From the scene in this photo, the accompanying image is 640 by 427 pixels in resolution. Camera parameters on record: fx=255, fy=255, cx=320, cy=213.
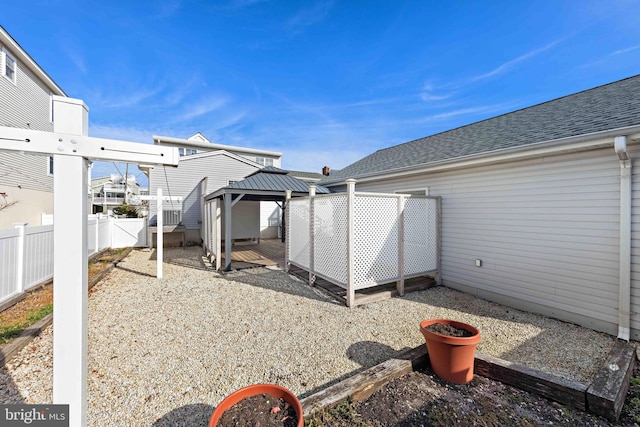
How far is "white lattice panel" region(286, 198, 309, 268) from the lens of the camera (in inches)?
258

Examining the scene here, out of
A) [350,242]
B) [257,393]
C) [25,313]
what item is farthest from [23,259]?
[350,242]

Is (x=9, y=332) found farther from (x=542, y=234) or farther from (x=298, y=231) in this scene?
(x=542, y=234)

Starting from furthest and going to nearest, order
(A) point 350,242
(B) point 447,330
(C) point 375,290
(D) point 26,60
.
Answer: (D) point 26,60 < (C) point 375,290 < (A) point 350,242 < (B) point 447,330

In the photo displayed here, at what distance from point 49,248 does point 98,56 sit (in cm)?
536

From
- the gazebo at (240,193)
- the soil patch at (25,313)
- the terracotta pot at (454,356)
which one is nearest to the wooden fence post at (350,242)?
the terracotta pot at (454,356)

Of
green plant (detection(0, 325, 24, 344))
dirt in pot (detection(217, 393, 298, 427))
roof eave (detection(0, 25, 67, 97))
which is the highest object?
roof eave (detection(0, 25, 67, 97))

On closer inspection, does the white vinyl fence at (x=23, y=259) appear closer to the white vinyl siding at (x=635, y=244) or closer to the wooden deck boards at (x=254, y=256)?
the wooden deck boards at (x=254, y=256)

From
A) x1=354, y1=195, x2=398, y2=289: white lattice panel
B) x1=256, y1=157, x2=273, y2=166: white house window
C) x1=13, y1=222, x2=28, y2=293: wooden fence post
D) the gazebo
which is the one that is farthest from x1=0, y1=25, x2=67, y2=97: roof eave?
x1=354, y1=195, x2=398, y2=289: white lattice panel

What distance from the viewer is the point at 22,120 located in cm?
934

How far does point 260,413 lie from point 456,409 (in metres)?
1.78

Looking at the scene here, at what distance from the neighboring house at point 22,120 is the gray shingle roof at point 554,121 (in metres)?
12.2

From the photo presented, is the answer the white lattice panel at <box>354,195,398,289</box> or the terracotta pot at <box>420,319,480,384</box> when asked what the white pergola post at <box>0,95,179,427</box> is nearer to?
the terracotta pot at <box>420,319,480,384</box>

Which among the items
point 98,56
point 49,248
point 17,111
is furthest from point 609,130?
point 17,111

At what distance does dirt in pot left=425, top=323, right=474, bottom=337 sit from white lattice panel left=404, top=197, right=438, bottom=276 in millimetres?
2529
